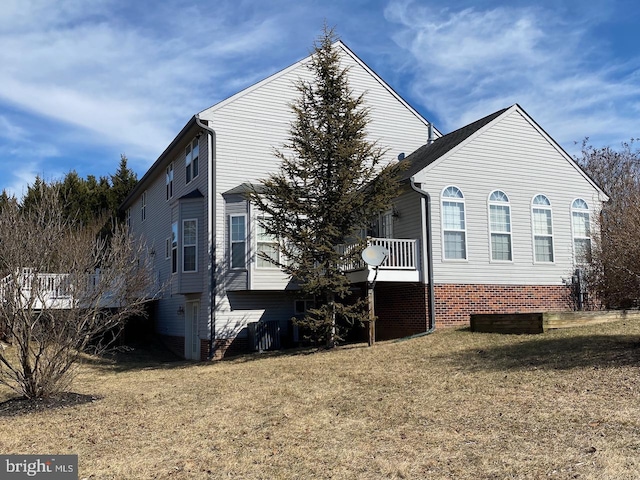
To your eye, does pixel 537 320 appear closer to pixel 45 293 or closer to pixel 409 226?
pixel 409 226

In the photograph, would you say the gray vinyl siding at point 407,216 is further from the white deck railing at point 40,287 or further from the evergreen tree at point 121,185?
the evergreen tree at point 121,185

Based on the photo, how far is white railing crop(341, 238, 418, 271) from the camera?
16672 millimetres

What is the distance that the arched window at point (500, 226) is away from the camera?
17781 millimetres

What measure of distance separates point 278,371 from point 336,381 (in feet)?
7.65

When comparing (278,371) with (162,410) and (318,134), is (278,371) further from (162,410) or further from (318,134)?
(318,134)

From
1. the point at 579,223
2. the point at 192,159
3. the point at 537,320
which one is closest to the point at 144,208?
the point at 192,159

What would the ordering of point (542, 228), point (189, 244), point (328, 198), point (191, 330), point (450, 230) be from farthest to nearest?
point (191, 330), point (189, 244), point (542, 228), point (450, 230), point (328, 198)

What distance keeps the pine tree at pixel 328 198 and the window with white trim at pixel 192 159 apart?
509 cm

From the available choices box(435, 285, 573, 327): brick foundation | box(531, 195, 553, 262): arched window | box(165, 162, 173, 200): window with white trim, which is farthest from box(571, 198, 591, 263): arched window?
box(165, 162, 173, 200): window with white trim

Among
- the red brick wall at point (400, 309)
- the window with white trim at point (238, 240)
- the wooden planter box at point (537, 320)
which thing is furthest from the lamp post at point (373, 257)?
the window with white trim at point (238, 240)

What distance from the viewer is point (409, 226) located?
57.7 ft

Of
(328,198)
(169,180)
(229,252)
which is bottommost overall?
(229,252)

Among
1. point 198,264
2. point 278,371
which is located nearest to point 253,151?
point 198,264

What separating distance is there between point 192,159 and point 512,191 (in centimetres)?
1072
